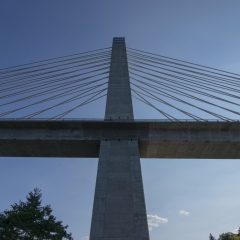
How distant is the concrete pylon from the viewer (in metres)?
21.8

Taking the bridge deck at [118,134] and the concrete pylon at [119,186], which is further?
the bridge deck at [118,134]

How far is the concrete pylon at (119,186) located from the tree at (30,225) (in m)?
3.78

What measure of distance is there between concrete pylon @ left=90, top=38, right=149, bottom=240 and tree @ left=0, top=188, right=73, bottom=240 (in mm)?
3785

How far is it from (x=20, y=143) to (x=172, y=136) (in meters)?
14.9

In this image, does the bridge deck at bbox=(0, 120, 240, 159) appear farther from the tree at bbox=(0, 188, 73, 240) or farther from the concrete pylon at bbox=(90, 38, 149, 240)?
the tree at bbox=(0, 188, 73, 240)

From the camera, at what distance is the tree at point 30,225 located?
74.1 feet

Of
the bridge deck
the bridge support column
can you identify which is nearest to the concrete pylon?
the bridge support column

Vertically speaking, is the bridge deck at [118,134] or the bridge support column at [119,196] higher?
the bridge deck at [118,134]

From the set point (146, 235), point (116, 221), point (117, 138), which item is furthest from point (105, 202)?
point (117, 138)

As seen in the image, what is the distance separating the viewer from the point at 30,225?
22.8 meters

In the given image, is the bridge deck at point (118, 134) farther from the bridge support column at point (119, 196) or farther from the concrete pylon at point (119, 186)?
the bridge support column at point (119, 196)

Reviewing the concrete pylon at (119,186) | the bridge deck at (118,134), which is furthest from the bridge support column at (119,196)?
the bridge deck at (118,134)

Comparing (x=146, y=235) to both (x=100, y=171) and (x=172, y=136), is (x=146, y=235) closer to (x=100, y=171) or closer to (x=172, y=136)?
(x=100, y=171)

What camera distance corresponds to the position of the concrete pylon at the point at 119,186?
21844mm
